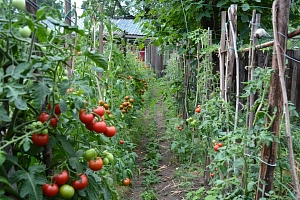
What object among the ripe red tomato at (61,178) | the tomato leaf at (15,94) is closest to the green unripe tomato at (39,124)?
the tomato leaf at (15,94)

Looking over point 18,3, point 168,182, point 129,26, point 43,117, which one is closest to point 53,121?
point 43,117

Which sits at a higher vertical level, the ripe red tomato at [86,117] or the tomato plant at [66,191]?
the ripe red tomato at [86,117]

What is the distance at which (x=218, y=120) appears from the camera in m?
2.62

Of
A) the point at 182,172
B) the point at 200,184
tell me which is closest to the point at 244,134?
the point at 200,184

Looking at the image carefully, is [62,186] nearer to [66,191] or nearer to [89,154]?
[66,191]

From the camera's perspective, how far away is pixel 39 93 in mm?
1090

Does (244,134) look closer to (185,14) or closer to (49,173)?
(49,173)

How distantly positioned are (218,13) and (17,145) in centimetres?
416

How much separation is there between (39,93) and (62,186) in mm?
386

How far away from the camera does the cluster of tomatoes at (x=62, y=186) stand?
3.84ft

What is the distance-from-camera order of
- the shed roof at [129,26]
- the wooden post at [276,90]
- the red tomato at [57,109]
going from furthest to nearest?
the shed roof at [129,26]
the wooden post at [276,90]
the red tomato at [57,109]

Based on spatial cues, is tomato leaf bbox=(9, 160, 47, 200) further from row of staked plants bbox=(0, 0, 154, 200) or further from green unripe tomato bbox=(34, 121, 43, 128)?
green unripe tomato bbox=(34, 121, 43, 128)

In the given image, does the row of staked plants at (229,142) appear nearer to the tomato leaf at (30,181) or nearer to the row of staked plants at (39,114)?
the row of staked plants at (39,114)

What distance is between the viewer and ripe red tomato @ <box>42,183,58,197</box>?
1.17m
